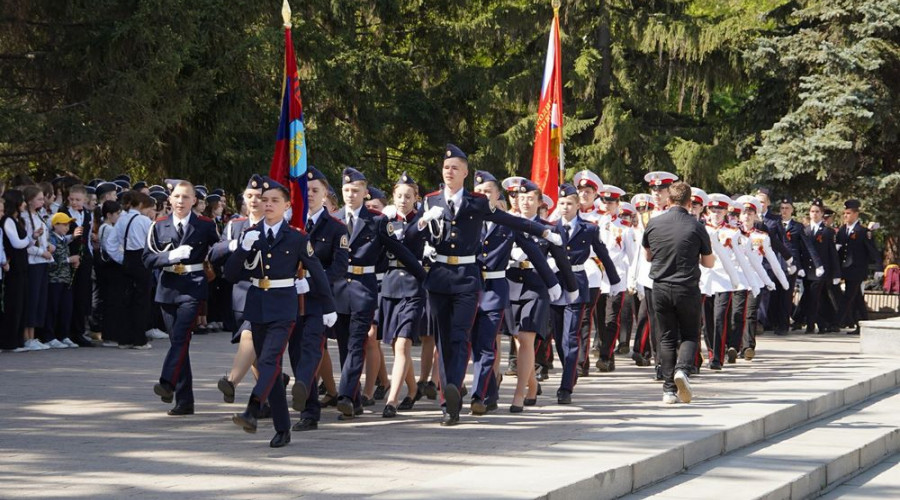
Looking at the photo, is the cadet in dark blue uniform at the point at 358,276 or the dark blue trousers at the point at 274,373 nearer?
the dark blue trousers at the point at 274,373

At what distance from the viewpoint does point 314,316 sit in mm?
9484

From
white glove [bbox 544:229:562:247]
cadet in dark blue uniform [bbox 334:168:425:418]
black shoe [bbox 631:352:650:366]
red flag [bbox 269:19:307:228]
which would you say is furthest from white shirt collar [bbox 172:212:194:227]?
black shoe [bbox 631:352:650:366]

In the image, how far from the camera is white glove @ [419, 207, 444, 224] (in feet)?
33.7

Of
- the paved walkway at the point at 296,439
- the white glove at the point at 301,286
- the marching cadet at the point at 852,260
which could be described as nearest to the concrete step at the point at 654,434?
the paved walkway at the point at 296,439

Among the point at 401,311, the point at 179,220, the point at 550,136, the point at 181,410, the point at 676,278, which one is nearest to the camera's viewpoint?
the point at 181,410

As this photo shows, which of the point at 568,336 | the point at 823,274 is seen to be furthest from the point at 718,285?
the point at 823,274

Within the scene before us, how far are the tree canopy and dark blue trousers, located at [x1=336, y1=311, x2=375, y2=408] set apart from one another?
37.0 feet

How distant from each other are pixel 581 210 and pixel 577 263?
1.89 metres

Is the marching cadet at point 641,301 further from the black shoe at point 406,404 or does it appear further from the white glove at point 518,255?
the black shoe at point 406,404

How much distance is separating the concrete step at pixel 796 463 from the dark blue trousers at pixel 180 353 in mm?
3844

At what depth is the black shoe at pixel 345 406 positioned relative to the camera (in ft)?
33.6

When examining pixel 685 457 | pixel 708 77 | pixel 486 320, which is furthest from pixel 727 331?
pixel 708 77

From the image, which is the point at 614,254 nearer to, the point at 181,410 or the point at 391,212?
the point at 391,212

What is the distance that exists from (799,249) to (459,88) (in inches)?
520
